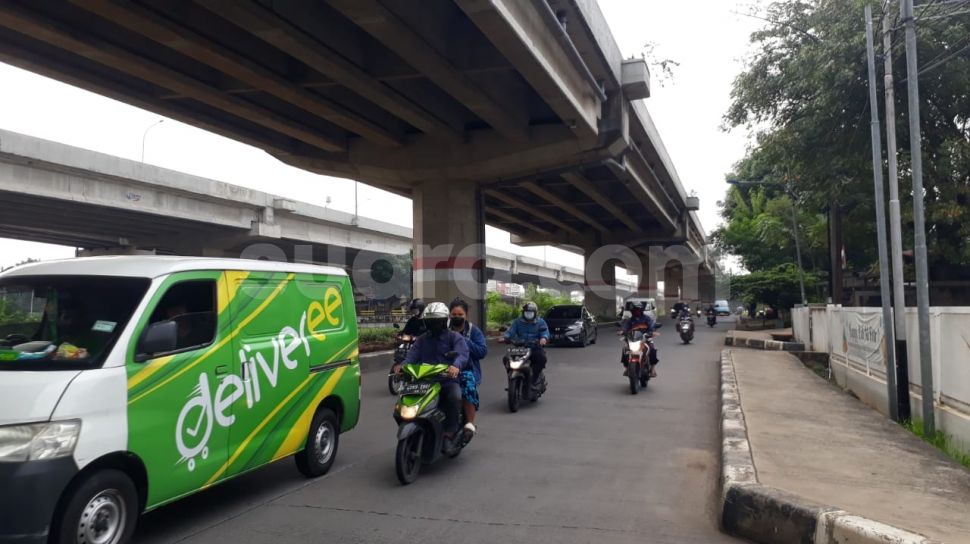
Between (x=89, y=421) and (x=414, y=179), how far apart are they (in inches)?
739

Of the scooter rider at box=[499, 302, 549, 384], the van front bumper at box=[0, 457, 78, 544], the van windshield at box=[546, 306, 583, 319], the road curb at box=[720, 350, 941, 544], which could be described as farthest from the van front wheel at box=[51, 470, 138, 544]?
the van windshield at box=[546, 306, 583, 319]

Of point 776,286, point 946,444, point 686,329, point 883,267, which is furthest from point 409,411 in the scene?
point 776,286

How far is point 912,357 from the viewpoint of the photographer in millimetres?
10070

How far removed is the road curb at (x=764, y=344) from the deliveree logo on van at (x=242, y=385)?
58.2 feet

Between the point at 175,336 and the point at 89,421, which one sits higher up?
the point at 175,336

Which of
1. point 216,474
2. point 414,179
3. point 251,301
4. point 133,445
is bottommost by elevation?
point 216,474

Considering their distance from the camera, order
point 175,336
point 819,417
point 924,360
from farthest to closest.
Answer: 1. point 819,417
2. point 924,360
3. point 175,336

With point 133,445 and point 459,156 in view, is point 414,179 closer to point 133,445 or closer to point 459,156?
point 459,156

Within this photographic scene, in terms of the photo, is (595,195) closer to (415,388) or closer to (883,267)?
(883,267)

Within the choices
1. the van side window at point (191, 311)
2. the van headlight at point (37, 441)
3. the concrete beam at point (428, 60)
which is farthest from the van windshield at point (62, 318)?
the concrete beam at point (428, 60)

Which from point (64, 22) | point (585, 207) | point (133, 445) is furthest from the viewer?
point (585, 207)

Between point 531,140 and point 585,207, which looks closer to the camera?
point 531,140


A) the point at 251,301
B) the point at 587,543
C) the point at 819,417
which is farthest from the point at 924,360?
the point at 251,301

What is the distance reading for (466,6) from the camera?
39.2 ft
